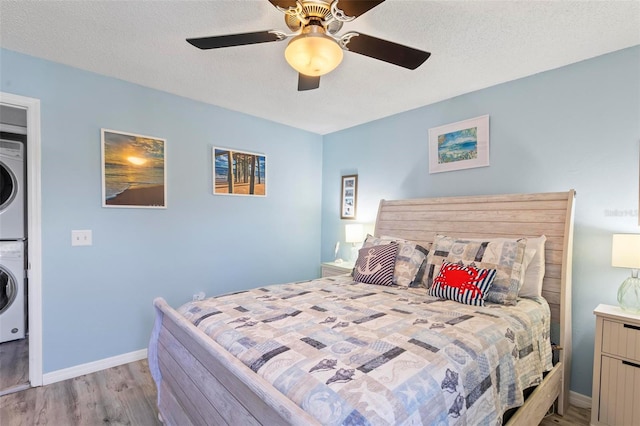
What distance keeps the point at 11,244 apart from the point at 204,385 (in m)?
3.18

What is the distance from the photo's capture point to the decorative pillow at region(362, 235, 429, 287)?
2.46 metres

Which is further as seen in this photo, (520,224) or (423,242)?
(423,242)

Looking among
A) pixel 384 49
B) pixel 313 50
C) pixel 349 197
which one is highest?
pixel 384 49

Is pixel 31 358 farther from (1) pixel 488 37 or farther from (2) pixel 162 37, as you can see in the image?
(1) pixel 488 37

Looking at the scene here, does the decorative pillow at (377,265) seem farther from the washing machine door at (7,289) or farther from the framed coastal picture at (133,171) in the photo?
the washing machine door at (7,289)

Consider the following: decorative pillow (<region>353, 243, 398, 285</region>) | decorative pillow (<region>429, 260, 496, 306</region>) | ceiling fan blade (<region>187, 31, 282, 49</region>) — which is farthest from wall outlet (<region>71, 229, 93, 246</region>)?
decorative pillow (<region>429, 260, 496, 306</region>)

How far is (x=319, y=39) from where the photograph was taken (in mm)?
1386

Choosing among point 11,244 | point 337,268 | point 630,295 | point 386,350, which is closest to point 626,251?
point 630,295

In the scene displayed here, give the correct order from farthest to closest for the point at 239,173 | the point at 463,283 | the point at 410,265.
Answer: the point at 239,173 < the point at 410,265 < the point at 463,283

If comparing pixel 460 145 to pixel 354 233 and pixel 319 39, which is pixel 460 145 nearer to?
pixel 354 233

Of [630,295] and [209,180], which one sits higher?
[209,180]

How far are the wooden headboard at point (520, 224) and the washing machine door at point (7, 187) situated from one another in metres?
3.92

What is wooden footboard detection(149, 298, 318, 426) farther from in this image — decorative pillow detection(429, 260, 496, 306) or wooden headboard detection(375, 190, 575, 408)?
wooden headboard detection(375, 190, 575, 408)

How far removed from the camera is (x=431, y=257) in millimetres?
2475
